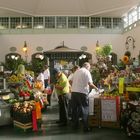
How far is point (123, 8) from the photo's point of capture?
20.6 m

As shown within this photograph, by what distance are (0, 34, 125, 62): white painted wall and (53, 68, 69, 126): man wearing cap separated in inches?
620

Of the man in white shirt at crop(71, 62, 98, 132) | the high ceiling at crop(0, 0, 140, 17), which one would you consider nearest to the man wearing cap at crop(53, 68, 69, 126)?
the man in white shirt at crop(71, 62, 98, 132)

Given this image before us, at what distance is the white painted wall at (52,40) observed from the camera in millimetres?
23797

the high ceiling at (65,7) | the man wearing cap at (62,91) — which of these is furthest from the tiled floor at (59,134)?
the high ceiling at (65,7)

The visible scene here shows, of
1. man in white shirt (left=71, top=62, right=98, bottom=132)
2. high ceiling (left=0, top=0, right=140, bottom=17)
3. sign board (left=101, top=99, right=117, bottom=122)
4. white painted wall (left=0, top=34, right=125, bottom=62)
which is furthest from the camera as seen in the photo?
white painted wall (left=0, top=34, right=125, bottom=62)

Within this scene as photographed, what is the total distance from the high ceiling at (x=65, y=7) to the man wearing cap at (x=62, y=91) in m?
12.0

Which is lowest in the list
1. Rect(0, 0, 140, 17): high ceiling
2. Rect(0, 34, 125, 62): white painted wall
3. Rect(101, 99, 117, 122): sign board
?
Rect(101, 99, 117, 122): sign board

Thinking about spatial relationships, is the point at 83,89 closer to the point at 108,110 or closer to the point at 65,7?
the point at 108,110

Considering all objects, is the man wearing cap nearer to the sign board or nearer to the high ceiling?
the sign board

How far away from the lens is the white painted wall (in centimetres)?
2380

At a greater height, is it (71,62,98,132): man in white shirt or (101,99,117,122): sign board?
(71,62,98,132): man in white shirt

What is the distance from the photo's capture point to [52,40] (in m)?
23.9

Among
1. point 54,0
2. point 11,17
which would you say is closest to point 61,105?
point 54,0

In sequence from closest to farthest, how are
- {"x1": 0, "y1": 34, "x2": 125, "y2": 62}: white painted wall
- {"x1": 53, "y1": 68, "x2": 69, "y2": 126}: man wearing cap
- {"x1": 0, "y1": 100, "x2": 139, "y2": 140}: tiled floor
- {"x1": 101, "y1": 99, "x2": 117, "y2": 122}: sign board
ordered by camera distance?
{"x1": 0, "y1": 100, "x2": 139, "y2": 140}: tiled floor < {"x1": 101, "y1": 99, "x2": 117, "y2": 122}: sign board < {"x1": 53, "y1": 68, "x2": 69, "y2": 126}: man wearing cap < {"x1": 0, "y1": 34, "x2": 125, "y2": 62}: white painted wall
